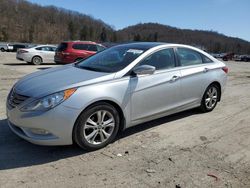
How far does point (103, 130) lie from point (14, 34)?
4585 inches

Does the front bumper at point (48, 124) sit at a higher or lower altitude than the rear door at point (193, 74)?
lower

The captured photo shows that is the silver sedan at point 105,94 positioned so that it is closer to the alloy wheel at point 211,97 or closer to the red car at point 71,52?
the alloy wheel at point 211,97

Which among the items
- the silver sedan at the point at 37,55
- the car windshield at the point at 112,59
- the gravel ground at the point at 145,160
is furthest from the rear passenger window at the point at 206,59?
the silver sedan at the point at 37,55

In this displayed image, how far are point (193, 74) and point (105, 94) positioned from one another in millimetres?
2318

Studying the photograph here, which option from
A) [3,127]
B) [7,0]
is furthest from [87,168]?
[7,0]

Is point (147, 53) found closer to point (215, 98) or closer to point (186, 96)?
point (186, 96)

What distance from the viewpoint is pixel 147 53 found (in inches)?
216

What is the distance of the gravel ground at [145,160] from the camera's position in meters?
3.83

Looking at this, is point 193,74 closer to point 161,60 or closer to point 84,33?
point 161,60

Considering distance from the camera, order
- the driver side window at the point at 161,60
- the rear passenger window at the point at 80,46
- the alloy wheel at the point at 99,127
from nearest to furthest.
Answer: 1. the alloy wheel at the point at 99,127
2. the driver side window at the point at 161,60
3. the rear passenger window at the point at 80,46

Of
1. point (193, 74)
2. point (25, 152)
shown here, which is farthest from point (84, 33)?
point (25, 152)

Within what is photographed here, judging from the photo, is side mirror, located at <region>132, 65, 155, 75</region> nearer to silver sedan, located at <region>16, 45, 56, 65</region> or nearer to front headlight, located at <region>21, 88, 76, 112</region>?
front headlight, located at <region>21, 88, 76, 112</region>

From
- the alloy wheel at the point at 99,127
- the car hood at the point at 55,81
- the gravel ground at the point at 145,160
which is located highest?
the car hood at the point at 55,81

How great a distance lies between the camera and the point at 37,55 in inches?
812
